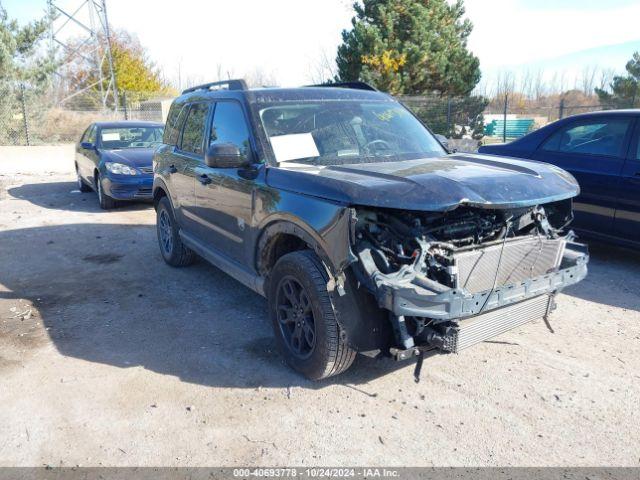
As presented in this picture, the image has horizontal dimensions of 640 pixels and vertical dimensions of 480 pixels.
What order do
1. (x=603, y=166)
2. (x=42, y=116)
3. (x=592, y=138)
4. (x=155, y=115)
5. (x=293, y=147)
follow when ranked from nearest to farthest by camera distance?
1. (x=293, y=147)
2. (x=603, y=166)
3. (x=592, y=138)
4. (x=42, y=116)
5. (x=155, y=115)

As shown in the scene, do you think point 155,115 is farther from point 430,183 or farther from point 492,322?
point 492,322

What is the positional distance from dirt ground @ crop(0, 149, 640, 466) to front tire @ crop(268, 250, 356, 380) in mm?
194

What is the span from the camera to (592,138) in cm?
625

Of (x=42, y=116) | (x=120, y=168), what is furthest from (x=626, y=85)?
(x=42, y=116)

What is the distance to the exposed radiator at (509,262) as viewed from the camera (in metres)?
3.16

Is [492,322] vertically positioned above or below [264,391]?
above

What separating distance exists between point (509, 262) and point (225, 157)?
2.12 meters

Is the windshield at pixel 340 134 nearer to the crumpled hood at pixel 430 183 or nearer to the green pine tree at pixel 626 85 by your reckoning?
the crumpled hood at pixel 430 183

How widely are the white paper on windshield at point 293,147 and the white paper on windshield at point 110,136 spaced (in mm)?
7982

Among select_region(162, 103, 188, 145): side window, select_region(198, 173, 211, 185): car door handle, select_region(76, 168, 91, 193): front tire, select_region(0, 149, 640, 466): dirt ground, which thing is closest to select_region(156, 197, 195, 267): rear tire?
select_region(0, 149, 640, 466): dirt ground

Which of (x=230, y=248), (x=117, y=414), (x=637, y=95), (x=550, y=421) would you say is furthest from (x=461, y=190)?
(x=637, y=95)

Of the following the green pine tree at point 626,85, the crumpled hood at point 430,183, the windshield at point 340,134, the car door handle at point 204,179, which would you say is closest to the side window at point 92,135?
the car door handle at point 204,179

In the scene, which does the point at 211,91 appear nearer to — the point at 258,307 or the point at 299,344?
the point at 258,307

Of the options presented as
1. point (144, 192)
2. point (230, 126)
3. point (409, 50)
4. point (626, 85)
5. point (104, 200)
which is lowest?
point (104, 200)
